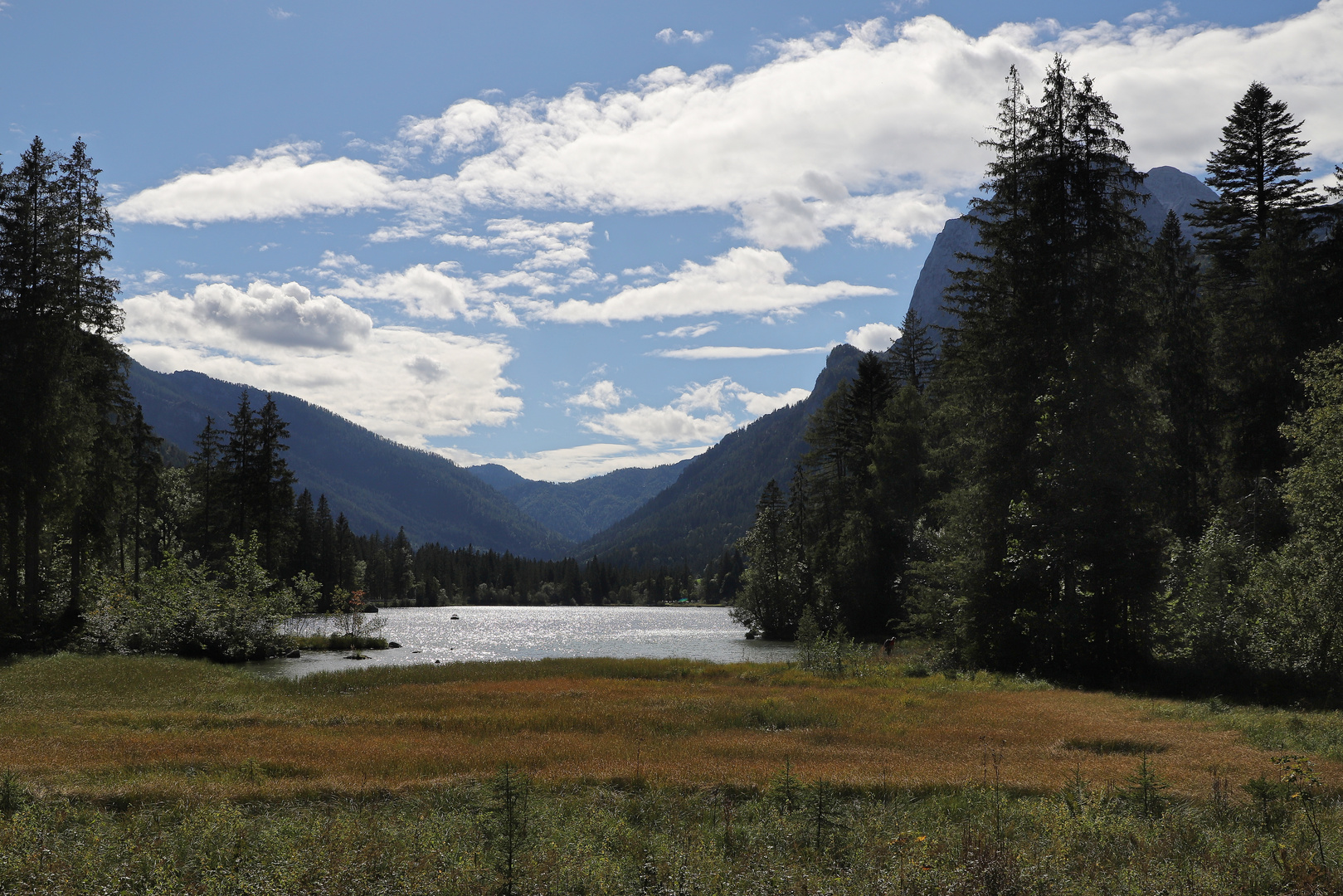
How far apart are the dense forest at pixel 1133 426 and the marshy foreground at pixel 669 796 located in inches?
166

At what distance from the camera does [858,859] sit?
933 cm

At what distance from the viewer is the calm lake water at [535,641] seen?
1865 inches

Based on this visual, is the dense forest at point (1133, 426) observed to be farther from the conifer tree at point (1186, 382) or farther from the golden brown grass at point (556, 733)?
the golden brown grass at point (556, 733)

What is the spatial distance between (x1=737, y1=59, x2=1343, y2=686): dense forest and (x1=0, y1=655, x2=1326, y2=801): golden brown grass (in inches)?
161

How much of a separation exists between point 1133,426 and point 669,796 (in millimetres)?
21883

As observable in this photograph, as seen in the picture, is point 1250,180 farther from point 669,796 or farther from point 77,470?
point 77,470

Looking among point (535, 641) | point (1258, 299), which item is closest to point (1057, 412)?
point (1258, 299)

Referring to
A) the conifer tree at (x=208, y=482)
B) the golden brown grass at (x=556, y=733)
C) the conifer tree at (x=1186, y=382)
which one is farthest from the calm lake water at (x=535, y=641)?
the conifer tree at (x=1186, y=382)

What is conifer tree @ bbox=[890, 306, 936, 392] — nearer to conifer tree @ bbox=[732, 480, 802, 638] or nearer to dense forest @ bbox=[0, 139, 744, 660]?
conifer tree @ bbox=[732, 480, 802, 638]

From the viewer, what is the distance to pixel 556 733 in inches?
762

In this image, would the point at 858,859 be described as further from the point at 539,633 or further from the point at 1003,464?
the point at 539,633

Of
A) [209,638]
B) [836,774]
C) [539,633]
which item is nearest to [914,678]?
[836,774]

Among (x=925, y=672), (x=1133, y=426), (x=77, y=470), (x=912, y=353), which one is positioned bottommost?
(x=925, y=672)

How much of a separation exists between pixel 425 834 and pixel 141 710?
16128 mm
